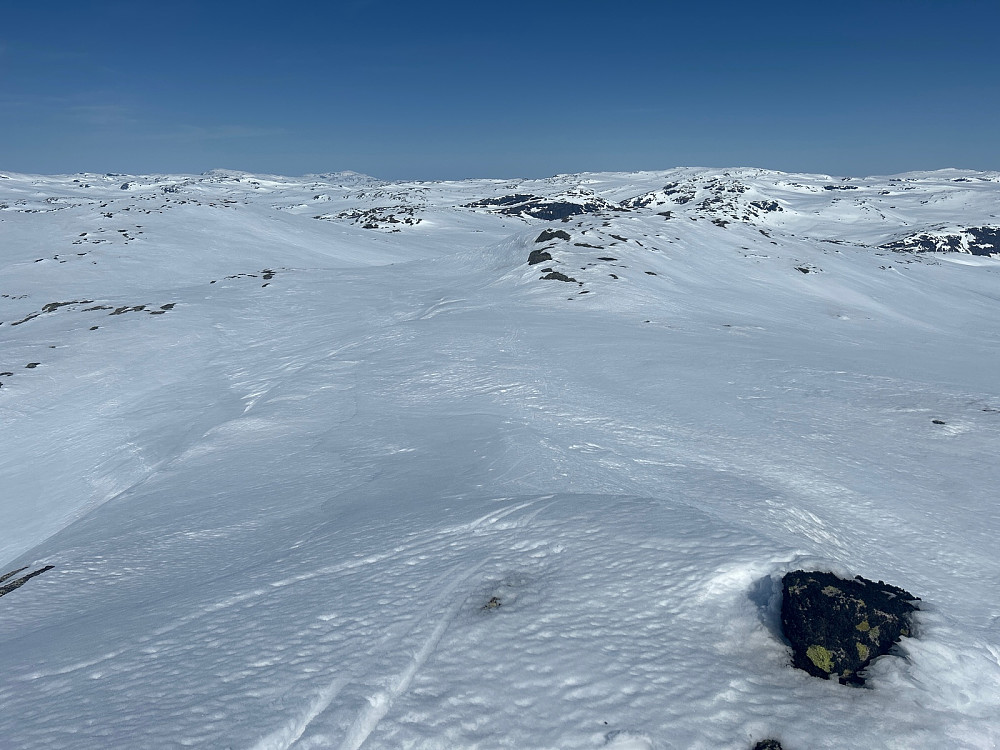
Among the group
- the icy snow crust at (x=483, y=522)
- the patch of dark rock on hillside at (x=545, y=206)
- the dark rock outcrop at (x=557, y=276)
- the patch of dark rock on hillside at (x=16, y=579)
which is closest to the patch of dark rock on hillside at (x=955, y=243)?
the patch of dark rock on hillside at (x=545, y=206)

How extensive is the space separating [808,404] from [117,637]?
13.4m

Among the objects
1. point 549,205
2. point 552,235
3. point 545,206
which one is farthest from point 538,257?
point 549,205

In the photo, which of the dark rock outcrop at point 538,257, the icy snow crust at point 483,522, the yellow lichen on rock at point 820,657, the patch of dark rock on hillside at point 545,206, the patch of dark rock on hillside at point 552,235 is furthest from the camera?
the patch of dark rock on hillside at point 545,206

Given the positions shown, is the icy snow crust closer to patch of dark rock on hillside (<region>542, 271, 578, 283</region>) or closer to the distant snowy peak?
patch of dark rock on hillside (<region>542, 271, 578, 283</region>)

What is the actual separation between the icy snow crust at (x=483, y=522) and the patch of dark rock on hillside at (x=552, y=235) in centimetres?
1158

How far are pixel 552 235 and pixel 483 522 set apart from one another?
100 ft

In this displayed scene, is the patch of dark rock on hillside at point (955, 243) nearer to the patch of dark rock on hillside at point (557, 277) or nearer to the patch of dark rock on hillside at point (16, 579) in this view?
the patch of dark rock on hillside at point (557, 277)

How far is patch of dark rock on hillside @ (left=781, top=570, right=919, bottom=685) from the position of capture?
5.03 meters

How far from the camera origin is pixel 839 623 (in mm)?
5227

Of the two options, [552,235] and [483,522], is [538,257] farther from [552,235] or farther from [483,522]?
[483,522]

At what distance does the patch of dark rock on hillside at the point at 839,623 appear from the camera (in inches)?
198

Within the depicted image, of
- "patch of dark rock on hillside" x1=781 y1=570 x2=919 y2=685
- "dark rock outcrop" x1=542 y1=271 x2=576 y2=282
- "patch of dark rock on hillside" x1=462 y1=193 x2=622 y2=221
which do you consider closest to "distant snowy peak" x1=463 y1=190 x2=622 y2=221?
"patch of dark rock on hillside" x1=462 y1=193 x2=622 y2=221

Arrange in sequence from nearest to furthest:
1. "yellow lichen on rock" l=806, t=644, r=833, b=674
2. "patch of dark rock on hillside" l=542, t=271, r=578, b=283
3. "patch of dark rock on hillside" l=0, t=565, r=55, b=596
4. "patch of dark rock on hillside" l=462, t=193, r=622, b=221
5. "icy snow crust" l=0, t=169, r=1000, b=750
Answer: "icy snow crust" l=0, t=169, r=1000, b=750, "yellow lichen on rock" l=806, t=644, r=833, b=674, "patch of dark rock on hillside" l=0, t=565, r=55, b=596, "patch of dark rock on hillside" l=542, t=271, r=578, b=283, "patch of dark rock on hillside" l=462, t=193, r=622, b=221

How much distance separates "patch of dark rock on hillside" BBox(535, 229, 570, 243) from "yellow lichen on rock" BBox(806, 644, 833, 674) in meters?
31.4
